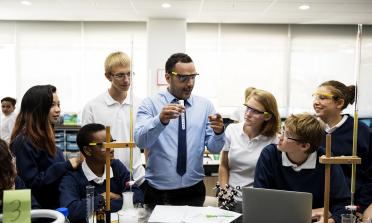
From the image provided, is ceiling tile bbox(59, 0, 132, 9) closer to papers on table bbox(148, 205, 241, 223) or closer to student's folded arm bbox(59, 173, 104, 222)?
student's folded arm bbox(59, 173, 104, 222)

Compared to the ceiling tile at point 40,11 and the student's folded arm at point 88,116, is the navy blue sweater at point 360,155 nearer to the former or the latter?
the student's folded arm at point 88,116

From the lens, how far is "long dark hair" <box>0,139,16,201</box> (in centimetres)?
112

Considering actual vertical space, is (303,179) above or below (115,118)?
below

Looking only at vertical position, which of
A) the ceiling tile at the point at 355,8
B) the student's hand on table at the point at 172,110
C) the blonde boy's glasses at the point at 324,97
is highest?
the ceiling tile at the point at 355,8

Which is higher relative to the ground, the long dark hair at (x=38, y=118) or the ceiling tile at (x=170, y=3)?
the ceiling tile at (x=170, y=3)

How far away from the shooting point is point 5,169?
3.69 ft

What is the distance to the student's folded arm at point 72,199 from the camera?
4.41ft

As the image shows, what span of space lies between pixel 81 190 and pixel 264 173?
3.36 ft

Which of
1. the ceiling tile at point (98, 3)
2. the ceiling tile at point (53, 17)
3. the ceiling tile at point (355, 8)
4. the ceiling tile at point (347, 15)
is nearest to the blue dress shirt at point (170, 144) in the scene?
the ceiling tile at point (98, 3)

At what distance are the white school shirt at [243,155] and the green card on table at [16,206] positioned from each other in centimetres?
121

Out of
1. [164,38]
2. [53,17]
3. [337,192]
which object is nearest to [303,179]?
[337,192]

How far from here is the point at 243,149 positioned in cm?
187

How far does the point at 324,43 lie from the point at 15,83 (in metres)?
6.38

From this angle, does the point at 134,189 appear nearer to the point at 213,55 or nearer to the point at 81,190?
the point at 81,190
